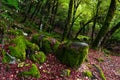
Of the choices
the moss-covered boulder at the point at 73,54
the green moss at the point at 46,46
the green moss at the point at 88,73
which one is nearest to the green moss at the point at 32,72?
the green moss at the point at 46,46

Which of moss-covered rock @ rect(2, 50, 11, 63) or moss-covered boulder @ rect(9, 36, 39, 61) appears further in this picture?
moss-covered boulder @ rect(9, 36, 39, 61)

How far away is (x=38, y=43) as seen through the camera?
407 inches

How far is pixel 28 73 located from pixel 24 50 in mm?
1302

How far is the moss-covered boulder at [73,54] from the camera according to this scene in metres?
9.84

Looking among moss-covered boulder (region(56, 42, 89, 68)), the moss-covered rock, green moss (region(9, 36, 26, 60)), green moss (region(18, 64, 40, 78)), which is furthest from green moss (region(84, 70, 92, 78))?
the moss-covered rock

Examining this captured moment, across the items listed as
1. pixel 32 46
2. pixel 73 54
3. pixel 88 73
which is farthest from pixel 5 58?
pixel 88 73

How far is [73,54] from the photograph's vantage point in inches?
388

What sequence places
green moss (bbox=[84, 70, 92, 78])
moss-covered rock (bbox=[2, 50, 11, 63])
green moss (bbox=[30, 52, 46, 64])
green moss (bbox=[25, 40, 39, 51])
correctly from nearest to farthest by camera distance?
1. moss-covered rock (bbox=[2, 50, 11, 63])
2. green moss (bbox=[30, 52, 46, 64])
3. green moss (bbox=[25, 40, 39, 51])
4. green moss (bbox=[84, 70, 92, 78])

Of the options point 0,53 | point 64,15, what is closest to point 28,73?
point 0,53

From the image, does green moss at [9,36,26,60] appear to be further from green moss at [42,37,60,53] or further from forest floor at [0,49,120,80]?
green moss at [42,37,60,53]

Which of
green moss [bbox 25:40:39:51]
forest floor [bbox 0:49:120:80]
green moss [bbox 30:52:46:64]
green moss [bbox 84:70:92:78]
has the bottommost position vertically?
green moss [bbox 84:70:92:78]

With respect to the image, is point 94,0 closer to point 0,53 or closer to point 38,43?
point 38,43

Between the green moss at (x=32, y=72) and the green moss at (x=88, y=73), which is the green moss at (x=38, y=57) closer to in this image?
the green moss at (x=32, y=72)

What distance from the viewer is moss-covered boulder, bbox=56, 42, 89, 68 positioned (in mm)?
9844
